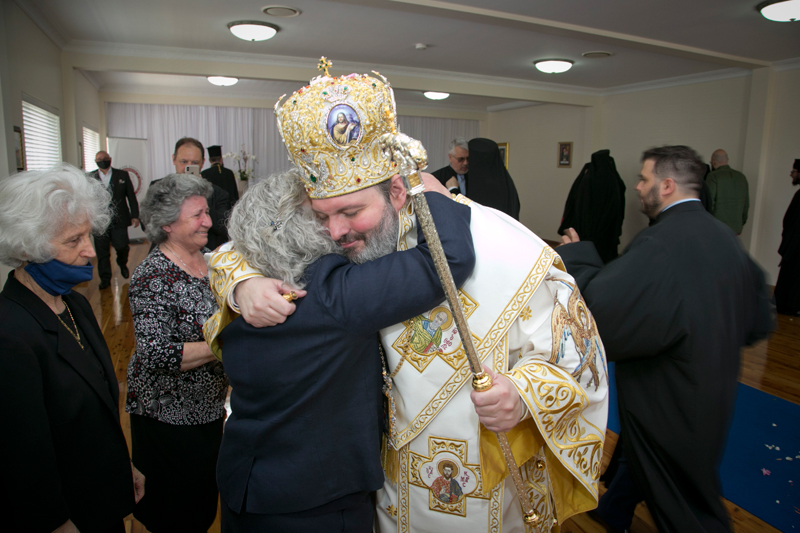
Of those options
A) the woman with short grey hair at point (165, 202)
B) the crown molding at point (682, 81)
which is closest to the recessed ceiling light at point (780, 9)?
the crown molding at point (682, 81)

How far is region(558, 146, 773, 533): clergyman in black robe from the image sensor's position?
1.89m

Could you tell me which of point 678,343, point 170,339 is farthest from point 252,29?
point 678,343

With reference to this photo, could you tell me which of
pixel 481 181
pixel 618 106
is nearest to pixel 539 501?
pixel 481 181

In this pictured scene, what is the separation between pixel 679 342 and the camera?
6.30 ft

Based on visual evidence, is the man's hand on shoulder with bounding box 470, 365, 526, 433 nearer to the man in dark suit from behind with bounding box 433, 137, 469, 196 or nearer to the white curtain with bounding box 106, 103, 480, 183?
the man in dark suit from behind with bounding box 433, 137, 469, 196

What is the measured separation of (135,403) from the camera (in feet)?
5.89

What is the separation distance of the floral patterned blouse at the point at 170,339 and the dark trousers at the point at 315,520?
25.1 inches

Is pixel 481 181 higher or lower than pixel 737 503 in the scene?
higher

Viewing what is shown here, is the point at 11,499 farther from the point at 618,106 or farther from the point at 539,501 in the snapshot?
the point at 618,106

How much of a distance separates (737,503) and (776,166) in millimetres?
6443

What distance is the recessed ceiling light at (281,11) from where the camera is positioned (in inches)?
196

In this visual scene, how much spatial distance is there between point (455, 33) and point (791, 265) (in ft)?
15.5

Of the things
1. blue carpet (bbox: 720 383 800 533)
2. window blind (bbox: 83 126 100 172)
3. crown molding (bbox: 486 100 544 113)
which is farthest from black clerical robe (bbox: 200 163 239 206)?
crown molding (bbox: 486 100 544 113)

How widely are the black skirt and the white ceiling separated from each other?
12.5 ft
